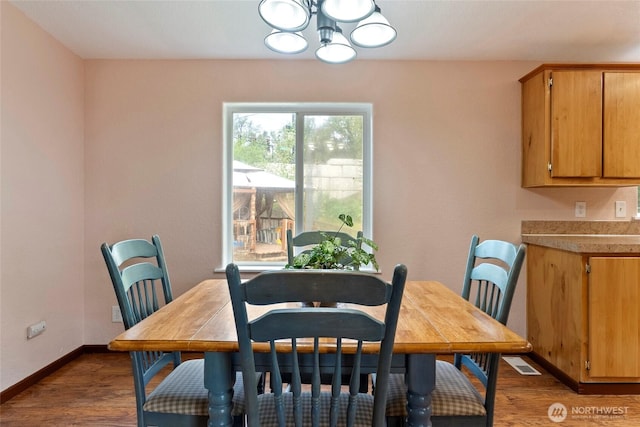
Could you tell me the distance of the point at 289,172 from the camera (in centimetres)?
286

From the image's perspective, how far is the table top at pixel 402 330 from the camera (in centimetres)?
97

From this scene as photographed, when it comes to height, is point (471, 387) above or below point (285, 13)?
below

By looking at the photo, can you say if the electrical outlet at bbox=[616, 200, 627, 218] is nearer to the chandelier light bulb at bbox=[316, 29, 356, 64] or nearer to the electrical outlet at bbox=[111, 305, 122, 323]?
the chandelier light bulb at bbox=[316, 29, 356, 64]

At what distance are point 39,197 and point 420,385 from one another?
98.8 inches

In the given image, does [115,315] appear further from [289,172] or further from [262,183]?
[289,172]

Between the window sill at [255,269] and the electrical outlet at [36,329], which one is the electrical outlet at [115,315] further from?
the window sill at [255,269]

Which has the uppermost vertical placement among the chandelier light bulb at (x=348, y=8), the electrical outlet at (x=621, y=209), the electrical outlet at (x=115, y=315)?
the chandelier light bulb at (x=348, y=8)

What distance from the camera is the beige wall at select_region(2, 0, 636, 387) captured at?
274 cm

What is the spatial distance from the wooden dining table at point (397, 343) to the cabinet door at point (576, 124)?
1.75m

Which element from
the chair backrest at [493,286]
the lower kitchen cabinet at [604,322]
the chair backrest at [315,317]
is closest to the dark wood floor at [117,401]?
the lower kitchen cabinet at [604,322]


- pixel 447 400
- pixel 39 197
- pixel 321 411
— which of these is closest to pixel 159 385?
pixel 321 411

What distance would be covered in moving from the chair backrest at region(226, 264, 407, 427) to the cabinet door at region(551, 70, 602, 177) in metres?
2.20

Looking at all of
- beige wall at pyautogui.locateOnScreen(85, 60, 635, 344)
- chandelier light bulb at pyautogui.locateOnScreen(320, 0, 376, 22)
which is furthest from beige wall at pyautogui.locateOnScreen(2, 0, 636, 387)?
chandelier light bulb at pyautogui.locateOnScreen(320, 0, 376, 22)

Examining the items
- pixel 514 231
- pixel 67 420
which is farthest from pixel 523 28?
pixel 67 420
